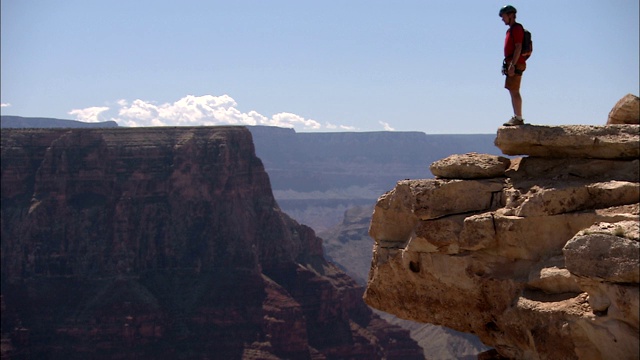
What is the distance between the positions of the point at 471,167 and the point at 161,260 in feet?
260

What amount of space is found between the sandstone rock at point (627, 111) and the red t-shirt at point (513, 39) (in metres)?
1.84

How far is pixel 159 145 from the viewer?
97750mm

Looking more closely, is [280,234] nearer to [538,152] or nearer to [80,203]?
[80,203]

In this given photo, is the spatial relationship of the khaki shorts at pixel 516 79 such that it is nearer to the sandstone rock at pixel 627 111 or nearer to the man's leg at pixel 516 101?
the man's leg at pixel 516 101

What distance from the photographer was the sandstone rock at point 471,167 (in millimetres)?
15344

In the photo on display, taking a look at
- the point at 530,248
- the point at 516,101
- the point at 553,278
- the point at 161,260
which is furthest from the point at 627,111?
the point at 161,260

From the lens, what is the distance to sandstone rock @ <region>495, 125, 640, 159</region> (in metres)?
14.0

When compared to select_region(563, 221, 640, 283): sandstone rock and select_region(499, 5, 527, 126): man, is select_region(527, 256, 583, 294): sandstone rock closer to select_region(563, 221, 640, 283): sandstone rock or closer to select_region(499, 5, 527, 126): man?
select_region(563, 221, 640, 283): sandstone rock

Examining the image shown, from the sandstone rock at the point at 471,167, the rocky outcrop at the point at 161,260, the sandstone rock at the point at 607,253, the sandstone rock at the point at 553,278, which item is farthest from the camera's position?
the rocky outcrop at the point at 161,260

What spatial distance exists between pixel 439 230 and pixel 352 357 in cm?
7372

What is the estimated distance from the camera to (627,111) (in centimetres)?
1495

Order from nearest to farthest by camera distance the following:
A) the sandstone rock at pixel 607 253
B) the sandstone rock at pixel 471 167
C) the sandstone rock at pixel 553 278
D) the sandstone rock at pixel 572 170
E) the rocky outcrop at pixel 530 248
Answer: the sandstone rock at pixel 607 253 < the rocky outcrop at pixel 530 248 < the sandstone rock at pixel 553 278 < the sandstone rock at pixel 572 170 < the sandstone rock at pixel 471 167

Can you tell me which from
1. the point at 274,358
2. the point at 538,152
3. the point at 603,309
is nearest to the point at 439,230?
the point at 538,152

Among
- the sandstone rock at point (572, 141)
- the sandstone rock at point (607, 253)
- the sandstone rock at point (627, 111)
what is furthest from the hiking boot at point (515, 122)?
the sandstone rock at point (607, 253)
